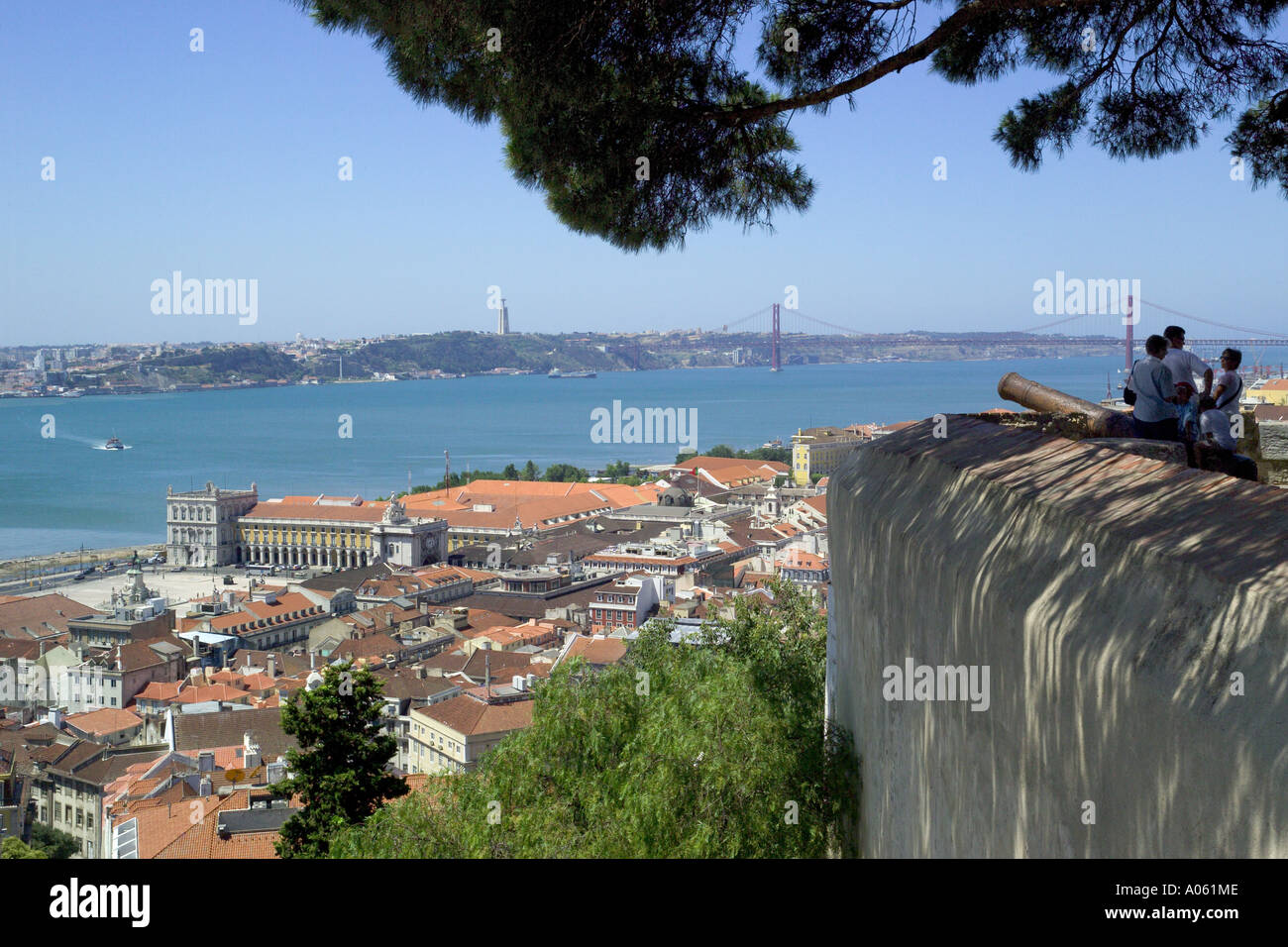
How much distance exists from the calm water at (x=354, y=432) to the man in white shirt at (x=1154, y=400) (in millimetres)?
29496

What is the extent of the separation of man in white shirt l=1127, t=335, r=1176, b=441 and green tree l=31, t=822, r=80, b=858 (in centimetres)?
1505

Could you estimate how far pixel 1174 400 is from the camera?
3.47m

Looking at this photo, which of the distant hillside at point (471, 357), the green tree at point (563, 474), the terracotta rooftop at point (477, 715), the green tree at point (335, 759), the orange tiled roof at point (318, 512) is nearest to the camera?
the green tree at point (335, 759)

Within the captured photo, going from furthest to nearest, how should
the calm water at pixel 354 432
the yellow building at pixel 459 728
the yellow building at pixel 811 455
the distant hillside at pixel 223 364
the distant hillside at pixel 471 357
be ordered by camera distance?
the distant hillside at pixel 471 357, the distant hillside at pixel 223 364, the calm water at pixel 354 432, the yellow building at pixel 811 455, the yellow building at pixel 459 728

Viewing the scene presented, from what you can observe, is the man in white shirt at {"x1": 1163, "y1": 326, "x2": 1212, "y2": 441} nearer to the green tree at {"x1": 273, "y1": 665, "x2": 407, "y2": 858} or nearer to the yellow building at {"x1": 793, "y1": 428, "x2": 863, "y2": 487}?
the green tree at {"x1": 273, "y1": 665, "x2": 407, "y2": 858}

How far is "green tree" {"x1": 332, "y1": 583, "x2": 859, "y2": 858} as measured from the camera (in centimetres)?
369

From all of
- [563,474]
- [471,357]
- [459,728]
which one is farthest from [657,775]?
[471,357]

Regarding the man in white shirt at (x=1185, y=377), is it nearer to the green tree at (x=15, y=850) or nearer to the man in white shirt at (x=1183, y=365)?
the man in white shirt at (x=1183, y=365)

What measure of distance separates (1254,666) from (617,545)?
39696mm

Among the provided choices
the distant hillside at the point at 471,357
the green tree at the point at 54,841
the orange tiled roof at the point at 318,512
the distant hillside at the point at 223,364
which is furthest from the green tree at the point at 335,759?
the distant hillside at the point at 471,357

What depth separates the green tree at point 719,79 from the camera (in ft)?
11.8

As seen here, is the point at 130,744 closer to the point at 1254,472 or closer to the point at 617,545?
the point at 1254,472

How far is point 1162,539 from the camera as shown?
160 cm

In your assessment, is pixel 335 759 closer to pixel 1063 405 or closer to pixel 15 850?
pixel 15 850
